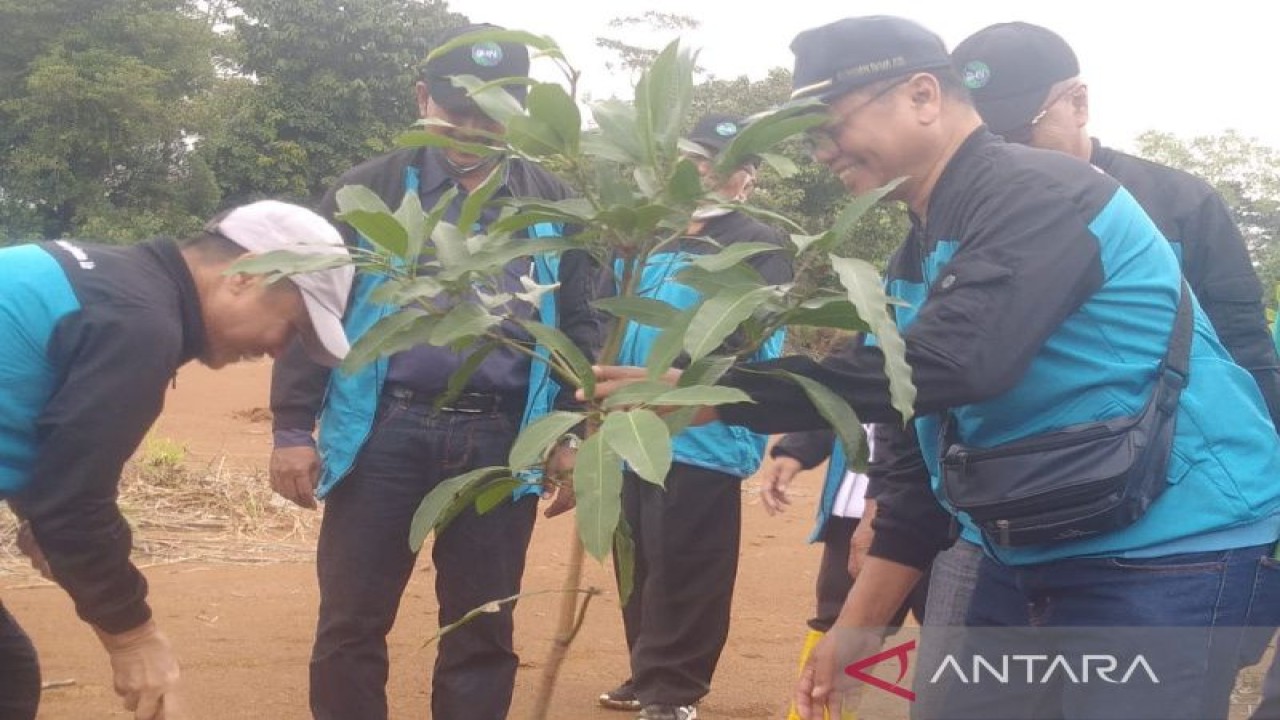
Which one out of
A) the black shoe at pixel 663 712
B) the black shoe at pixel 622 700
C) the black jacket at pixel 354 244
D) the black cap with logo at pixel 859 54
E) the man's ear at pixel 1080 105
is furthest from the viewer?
the black shoe at pixel 622 700

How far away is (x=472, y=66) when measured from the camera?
12.3 ft

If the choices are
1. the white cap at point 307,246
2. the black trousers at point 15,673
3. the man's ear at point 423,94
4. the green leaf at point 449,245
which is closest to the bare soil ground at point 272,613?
the black trousers at point 15,673

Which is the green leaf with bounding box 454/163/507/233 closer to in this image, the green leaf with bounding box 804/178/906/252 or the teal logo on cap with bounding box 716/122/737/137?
the green leaf with bounding box 804/178/906/252

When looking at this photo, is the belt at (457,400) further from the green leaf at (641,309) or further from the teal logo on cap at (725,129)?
the green leaf at (641,309)

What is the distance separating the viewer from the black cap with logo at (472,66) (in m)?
3.71

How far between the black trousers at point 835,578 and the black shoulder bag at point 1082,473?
182cm

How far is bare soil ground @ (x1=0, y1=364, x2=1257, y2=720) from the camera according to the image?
473 centimetres

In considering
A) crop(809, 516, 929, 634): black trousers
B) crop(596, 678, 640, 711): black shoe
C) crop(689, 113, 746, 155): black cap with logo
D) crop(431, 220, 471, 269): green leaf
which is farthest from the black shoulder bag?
crop(596, 678, 640, 711): black shoe

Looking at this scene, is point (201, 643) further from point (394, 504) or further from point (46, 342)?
point (46, 342)

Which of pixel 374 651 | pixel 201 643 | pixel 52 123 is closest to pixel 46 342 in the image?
pixel 374 651

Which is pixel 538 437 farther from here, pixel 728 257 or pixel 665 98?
pixel 665 98

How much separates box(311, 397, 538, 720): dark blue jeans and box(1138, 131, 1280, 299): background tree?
23655mm

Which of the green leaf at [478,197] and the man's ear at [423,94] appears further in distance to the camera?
the man's ear at [423,94]

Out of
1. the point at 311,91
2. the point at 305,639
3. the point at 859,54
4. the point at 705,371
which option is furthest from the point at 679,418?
the point at 311,91
